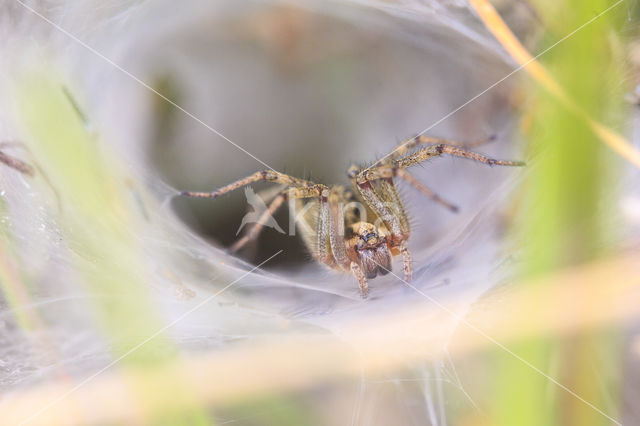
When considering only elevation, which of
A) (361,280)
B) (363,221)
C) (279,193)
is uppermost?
(279,193)

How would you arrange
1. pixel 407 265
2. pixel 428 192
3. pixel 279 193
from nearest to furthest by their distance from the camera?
pixel 407 265 → pixel 279 193 → pixel 428 192

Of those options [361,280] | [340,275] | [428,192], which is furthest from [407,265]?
[428,192]

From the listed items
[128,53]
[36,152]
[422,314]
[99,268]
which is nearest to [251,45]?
[128,53]

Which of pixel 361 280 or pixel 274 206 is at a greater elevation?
pixel 274 206

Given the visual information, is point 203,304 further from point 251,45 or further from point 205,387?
point 251,45

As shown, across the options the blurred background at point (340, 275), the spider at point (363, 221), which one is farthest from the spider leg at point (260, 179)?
the blurred background at point (340, 275)

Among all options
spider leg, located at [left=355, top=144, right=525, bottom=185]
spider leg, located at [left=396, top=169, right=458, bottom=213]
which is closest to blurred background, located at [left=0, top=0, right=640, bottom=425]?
spider leg, located at [left=396, top=169, right=458, bottom=213]

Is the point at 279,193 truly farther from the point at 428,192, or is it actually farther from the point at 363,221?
the point at 428,192

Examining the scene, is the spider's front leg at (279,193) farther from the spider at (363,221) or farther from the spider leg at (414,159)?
the spider leg at (414,159)

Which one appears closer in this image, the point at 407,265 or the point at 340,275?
the point at 407,265
